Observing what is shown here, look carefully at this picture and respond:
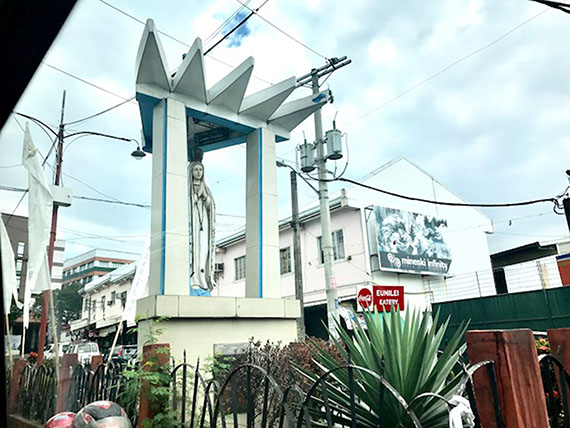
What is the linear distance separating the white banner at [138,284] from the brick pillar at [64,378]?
74cm

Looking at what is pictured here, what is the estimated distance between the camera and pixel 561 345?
2102 mm

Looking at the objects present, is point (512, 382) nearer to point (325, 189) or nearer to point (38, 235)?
point (38, 235)

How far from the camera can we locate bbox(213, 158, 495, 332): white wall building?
1555cm

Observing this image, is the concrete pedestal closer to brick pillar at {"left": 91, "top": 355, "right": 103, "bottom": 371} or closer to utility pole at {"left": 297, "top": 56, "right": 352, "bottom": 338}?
brick pillar at {"left": 91, "top": 355, "right": 103, "bottom": 371}

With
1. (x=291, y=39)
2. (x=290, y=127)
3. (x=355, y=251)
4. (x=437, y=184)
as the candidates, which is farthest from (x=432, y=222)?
(x=291, y=39)

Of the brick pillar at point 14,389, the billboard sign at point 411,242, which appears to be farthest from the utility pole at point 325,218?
the billboard sign at point 411,242

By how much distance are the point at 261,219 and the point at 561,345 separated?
462 cm

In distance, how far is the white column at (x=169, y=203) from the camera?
17.3 ft

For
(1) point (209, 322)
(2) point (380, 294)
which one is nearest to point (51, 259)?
(1) point (209, 322)

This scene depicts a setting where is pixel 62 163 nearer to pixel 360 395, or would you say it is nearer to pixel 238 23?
pixel 238 23

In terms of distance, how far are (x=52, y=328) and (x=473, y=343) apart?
418 cm

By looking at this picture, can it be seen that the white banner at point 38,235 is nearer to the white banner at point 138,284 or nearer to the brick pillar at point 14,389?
the brick pillar at point 14,389

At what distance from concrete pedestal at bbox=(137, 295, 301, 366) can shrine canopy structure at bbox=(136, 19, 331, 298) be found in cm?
26

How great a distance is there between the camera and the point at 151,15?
9.33 ft
